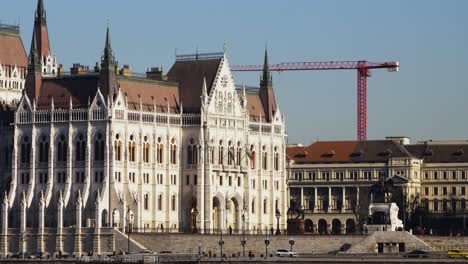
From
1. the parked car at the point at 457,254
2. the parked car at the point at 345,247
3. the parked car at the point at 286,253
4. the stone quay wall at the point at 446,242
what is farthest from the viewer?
the stone quay wall at the point at 446,242

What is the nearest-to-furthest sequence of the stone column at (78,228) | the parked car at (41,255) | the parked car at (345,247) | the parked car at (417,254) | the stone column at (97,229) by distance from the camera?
the parked car at (417,254), the parked car at (41,255), the parked car at (345,247), the stone column at (97,229), the stone column at (78,228)

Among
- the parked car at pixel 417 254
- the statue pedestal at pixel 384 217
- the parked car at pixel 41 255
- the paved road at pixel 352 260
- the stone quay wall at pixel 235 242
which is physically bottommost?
the parked car at pixel 41 255

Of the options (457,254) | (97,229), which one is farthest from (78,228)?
(457,254)

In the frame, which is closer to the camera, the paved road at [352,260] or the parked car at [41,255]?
the paved road at [352,260]

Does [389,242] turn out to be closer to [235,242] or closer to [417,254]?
[417,254]

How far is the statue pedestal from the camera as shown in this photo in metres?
191

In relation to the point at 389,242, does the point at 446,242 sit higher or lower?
lower

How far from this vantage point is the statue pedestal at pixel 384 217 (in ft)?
627

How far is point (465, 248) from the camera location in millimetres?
191750

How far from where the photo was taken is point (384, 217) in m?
192

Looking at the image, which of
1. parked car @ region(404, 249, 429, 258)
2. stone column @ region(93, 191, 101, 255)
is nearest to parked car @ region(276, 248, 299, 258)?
parked car @ region(404, 249, 429, 258)

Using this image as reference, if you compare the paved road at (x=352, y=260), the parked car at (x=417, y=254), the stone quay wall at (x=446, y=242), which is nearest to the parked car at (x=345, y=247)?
the stone quay wall at (x=446, y=242)

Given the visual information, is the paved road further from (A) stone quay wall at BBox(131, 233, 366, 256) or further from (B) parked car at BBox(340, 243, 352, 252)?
(A) stone quay wall at BBox(131, 233, 366, 256)

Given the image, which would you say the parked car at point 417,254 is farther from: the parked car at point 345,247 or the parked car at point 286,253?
the parked car at point 345,247
